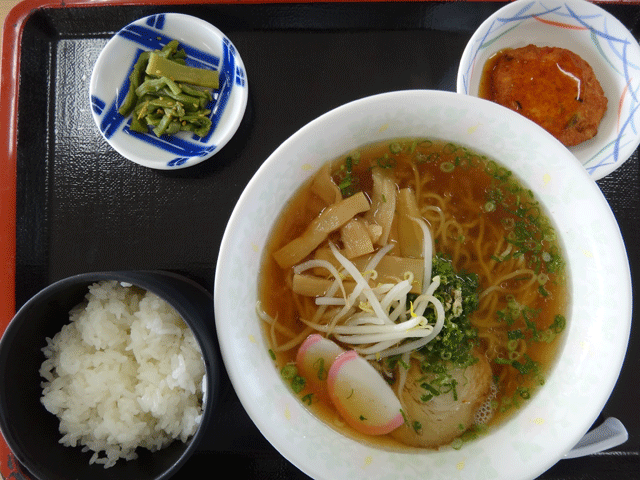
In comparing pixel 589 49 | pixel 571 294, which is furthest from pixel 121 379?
pixel 589 49

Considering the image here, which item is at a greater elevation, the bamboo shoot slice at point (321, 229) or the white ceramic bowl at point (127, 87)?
the white ceramic bowl at point (127, 87)

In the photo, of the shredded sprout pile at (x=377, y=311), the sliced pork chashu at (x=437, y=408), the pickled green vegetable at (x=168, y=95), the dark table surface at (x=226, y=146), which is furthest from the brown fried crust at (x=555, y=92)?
the pickled green vegetable at (x=168, y=95)

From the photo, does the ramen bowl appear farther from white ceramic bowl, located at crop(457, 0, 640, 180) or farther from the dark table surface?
white ceramic bowl, located at crop(457, 0, 640, 180)

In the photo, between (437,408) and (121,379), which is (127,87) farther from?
(437,408)

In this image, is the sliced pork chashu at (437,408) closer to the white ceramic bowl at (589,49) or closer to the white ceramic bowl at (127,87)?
the white ceramic bowl at (589,49)

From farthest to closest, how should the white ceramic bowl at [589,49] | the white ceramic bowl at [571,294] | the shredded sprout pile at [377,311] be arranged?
the white ceramic bowl at [589,49], the shredded sprout pile at [377,311], the white ceramic bowl at [571,294]

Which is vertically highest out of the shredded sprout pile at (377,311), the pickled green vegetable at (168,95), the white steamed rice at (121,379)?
the pickled green vegetable at (168,95)
